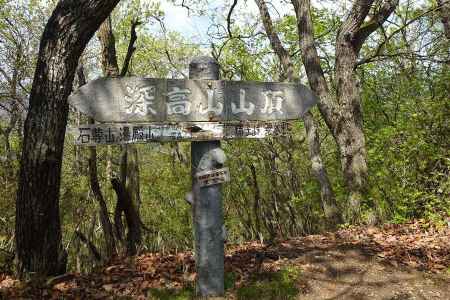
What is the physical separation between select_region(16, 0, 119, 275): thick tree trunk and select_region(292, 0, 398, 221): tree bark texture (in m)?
4.09

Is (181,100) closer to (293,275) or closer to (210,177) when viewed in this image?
(210,177)

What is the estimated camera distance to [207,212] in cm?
324

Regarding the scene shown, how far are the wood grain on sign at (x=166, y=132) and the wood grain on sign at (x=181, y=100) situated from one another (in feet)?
0.18

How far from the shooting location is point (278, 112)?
11.5ft

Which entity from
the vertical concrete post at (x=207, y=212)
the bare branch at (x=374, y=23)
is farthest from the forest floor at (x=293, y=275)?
the bare branch at (x=374, y=23)

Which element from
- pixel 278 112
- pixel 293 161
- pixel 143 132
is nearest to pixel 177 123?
pixel 143 132

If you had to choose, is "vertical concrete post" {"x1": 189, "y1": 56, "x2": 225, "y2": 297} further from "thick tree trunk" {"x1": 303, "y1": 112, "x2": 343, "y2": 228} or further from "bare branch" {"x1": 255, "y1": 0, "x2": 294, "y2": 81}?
"bare branch" {"x1": 255, "y1": 0, "x2": 294, "y2": 81}

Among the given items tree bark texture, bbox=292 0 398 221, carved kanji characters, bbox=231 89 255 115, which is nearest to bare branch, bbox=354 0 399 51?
tree bark texture, bbox=292 0 398 221

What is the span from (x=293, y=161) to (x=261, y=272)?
9188mm

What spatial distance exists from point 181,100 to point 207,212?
961 millimetres

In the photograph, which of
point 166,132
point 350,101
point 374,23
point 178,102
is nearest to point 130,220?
point 166,132

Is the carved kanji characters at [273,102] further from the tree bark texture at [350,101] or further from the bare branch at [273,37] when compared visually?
the bare branch at [273,37]

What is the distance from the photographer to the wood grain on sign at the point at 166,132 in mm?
2826

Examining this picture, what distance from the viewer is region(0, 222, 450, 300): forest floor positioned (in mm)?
3406
